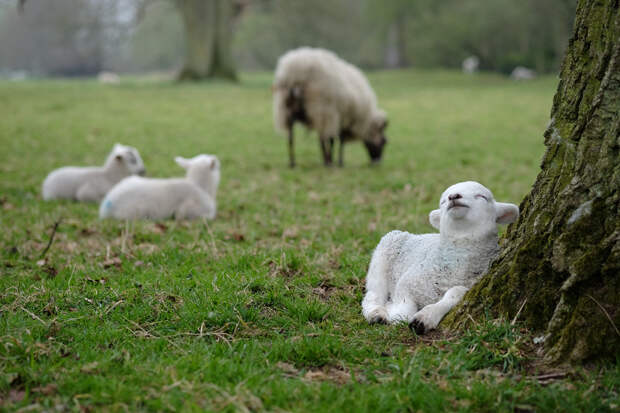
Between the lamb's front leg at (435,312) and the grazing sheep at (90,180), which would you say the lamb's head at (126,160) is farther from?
the lamb's front leg at (435,312)

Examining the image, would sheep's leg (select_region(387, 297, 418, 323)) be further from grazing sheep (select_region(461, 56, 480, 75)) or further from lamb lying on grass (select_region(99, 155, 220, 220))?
grazing sheep (select_region(461, 56, 480, 75))

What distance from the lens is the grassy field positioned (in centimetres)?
277

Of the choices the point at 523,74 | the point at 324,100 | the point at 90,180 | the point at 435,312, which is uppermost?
the point at 523,74

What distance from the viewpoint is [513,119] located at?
64.6ft

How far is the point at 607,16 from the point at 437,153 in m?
10.5

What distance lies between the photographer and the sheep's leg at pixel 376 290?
12.4ft

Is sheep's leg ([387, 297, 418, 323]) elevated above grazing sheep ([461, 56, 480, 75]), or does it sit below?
below

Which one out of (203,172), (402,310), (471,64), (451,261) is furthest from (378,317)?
(471,64)

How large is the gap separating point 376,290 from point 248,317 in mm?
853

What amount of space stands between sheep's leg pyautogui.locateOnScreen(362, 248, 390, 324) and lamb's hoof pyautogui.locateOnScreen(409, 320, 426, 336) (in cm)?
28

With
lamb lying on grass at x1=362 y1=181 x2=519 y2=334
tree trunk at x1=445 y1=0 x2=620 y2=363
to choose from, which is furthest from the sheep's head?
tree trunk at x1=445 y1=0 x2=620 y2=363

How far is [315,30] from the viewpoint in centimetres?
4738

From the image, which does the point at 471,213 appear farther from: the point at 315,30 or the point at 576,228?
the point at 315,30

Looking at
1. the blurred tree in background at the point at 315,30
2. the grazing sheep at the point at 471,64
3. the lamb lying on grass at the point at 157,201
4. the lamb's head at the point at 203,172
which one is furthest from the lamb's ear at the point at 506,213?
the grazing sheep at the point at 471,64
